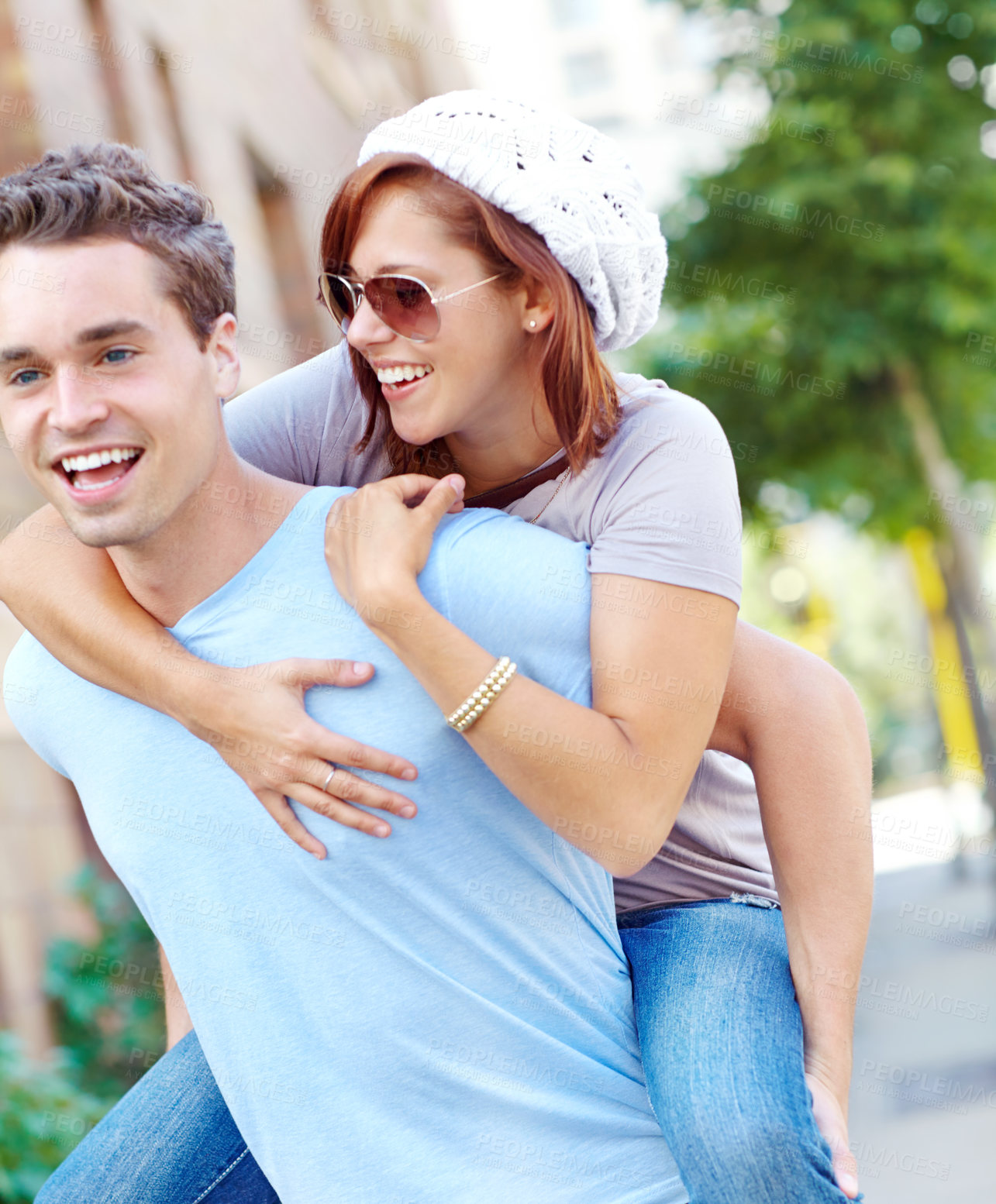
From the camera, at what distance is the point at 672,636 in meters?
1.96

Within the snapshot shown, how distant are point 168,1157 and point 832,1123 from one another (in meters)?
1.04

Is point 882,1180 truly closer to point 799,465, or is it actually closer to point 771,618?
point 799,465

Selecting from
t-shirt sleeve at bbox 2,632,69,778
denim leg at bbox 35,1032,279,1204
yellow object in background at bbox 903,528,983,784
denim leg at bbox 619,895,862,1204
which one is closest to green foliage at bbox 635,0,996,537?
yellow object in background at bbox 903,528,983,784

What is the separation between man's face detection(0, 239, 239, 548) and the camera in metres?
1.93

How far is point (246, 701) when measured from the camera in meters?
1.96

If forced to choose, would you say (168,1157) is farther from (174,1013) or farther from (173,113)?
(173,113)

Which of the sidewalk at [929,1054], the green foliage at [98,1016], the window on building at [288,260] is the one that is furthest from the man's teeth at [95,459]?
the window on building at [288,260]

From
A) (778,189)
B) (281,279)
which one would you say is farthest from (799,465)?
(281,279)

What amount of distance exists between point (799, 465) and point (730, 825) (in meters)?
7.19

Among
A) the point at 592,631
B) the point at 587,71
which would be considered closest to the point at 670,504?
the point at 592,631

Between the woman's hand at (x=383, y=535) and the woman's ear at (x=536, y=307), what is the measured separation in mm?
366

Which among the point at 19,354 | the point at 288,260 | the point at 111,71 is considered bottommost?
the point at 288,260

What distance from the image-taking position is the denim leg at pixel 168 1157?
7.11ft

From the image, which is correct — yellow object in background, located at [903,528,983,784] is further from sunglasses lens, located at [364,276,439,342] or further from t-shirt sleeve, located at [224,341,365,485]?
sunglasses lens, located at [364,276,439,342]
